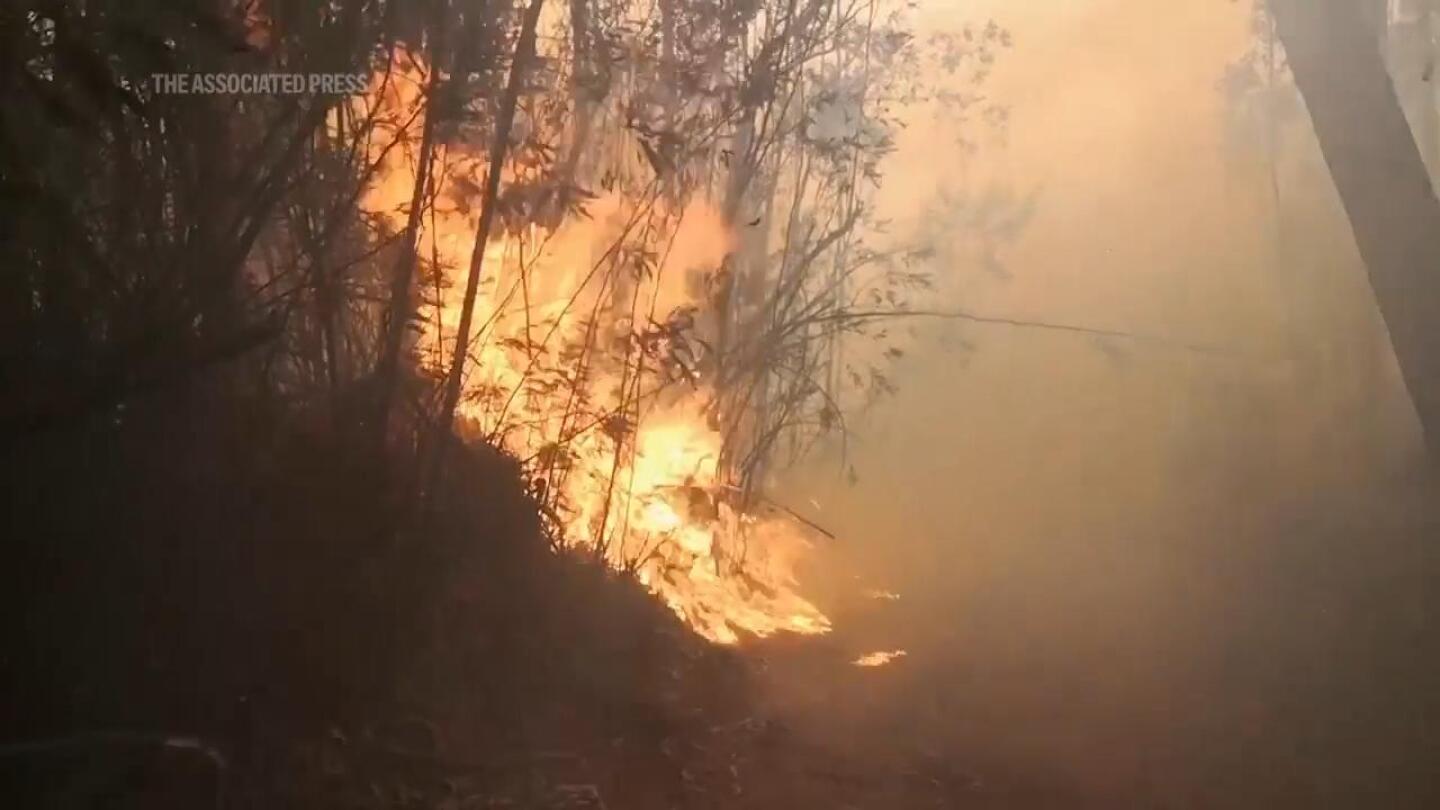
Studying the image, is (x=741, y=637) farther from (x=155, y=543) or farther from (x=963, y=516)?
(x=155, y=543)

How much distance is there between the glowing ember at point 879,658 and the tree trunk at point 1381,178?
165cm

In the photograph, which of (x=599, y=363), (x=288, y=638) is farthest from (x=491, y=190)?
(x=288, y=638)

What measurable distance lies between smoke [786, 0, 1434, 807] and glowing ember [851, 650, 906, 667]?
0.04m

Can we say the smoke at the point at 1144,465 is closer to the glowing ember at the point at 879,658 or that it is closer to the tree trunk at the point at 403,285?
the glowing ember at the point at 879,658

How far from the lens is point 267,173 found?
165 cm

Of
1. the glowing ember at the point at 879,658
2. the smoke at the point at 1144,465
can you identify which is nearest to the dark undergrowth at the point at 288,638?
the glowing ember at the point at 879,658

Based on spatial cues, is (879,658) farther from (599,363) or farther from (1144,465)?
(1144,465)

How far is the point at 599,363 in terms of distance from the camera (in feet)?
7.38

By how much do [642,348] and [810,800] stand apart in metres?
0.88

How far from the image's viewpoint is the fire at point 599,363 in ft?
6.52

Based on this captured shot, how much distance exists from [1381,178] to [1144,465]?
1003mm

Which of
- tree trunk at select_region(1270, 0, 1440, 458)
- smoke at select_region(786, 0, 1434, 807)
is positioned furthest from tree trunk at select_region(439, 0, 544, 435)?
tree trunk at select_region(1270, 0, 1440, 458)

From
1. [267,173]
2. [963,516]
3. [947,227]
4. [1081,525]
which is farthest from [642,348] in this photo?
[947,227]

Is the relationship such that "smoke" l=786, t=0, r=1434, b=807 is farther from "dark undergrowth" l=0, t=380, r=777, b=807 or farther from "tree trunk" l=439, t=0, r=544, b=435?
"tree trunk" l=439, t=0, r=544, b=435
